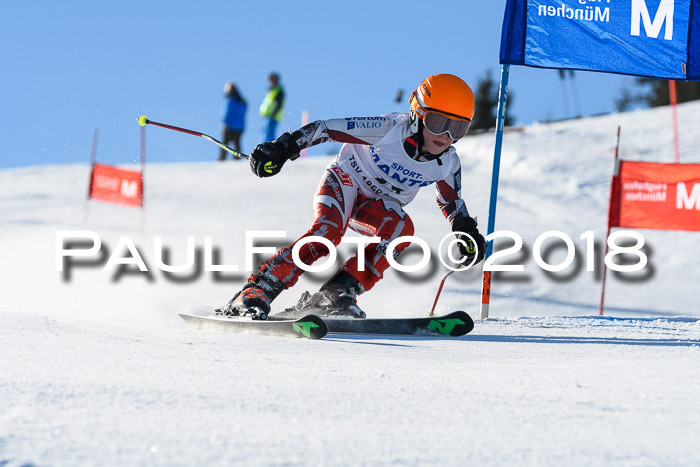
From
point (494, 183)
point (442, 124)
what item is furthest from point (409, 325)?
point (494, 183)

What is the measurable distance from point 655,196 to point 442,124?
375 cm

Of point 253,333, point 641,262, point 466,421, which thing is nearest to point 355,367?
point 466,421

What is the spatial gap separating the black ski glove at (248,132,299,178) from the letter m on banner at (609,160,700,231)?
4.02 m

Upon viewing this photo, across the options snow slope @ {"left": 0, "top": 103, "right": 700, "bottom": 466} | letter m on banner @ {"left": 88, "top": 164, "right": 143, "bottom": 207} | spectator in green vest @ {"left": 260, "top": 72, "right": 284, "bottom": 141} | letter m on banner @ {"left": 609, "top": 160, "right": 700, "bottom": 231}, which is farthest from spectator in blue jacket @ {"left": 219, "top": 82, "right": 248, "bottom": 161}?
letter m on banner @ {"left": 609, "top": 160, "right": 700, "bottom": 231}

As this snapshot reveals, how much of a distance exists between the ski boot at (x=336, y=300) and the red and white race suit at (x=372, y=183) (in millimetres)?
56

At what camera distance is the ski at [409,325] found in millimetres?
4066

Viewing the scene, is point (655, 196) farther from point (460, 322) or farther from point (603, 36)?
point (460, 322)

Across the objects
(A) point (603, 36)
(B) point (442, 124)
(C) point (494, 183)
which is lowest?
(C) point (494, 183)

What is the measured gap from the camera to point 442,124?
4270 millimetres

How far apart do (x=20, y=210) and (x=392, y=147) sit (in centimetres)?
840

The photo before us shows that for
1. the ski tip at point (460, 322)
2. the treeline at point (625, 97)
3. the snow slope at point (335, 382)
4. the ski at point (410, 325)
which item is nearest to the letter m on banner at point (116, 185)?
the snow slope at point (335, 382)

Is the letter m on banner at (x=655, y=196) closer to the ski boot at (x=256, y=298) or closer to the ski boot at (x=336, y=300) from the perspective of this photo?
the ski boot at (x=336, y=300)

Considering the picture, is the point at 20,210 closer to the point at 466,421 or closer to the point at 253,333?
the point at 253,333

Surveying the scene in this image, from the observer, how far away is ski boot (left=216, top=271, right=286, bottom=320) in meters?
4.11
